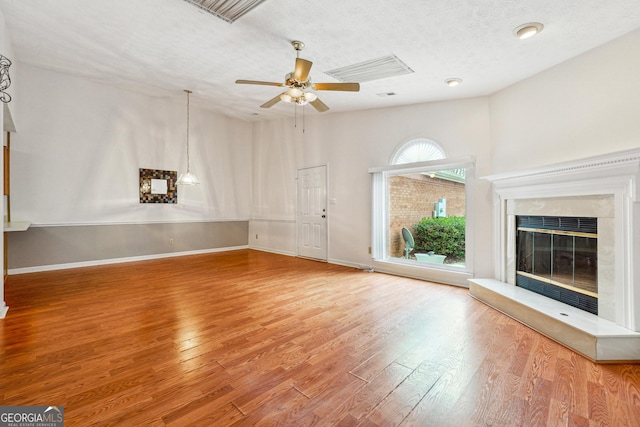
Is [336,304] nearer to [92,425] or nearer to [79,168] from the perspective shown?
[92,425]

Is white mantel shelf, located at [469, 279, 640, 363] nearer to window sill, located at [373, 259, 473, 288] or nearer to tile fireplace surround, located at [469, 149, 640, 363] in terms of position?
tile fireplace surround, located at [469, 149, 640, 363]

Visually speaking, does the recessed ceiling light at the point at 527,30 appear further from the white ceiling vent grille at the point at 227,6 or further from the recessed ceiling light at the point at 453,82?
the white ceiling vent grille at the point at 227,6

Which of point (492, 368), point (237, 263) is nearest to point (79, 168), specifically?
point (237, 263)

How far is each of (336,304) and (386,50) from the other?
3.03 m

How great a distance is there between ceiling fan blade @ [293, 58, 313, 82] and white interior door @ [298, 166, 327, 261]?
10.0ft

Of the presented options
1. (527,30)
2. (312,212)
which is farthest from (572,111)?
(312,212)

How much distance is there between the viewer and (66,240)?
518cm

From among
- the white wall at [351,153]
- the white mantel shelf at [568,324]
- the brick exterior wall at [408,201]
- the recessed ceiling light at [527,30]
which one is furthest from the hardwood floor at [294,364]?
the recessed ceiling light at [527,30]

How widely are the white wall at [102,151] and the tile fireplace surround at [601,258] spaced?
615 centimetres

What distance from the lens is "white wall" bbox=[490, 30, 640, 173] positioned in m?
2.62

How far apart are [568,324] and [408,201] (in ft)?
10.8

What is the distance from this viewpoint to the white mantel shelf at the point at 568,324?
Answer: 2215 mm

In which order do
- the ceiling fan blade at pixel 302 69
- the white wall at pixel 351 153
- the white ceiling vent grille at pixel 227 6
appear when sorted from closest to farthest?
the white ceiling vent grille at pixel 227 6
the ceiling fan blade at pixel 302 69
the white wall at pixel 351 153

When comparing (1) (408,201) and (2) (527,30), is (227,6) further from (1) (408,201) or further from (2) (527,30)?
(1) (408,201)
